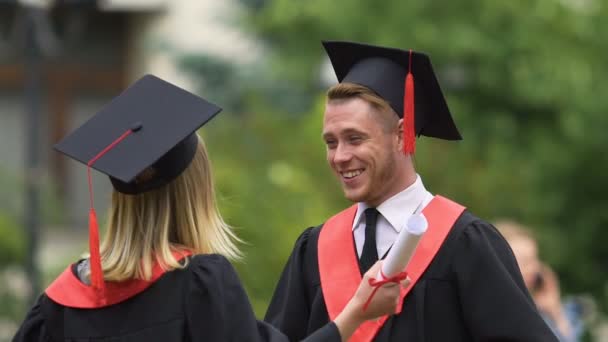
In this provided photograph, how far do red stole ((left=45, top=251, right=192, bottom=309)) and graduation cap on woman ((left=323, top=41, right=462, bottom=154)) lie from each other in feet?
2.79

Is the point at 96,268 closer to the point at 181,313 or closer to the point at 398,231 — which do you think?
the point at 181,313

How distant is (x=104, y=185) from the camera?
24938 millimetres

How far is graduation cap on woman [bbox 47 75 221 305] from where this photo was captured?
177 inches

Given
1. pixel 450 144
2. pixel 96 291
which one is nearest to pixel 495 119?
pixel 450 144

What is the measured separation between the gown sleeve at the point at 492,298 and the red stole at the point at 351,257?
0.34 ft

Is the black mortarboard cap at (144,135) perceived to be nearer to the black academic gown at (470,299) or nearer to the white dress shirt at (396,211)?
the white dress shirt at (396,211)

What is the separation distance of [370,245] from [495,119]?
733 cm

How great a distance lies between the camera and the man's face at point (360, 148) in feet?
15.6

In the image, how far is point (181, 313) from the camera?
4.45 m

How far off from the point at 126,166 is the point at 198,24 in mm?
20137

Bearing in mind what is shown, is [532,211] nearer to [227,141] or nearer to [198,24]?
[227,141]

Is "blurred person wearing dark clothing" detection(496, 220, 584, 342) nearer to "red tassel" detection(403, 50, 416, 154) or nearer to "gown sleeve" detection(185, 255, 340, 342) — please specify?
"red tassel" detection(403, 50, 416, 154)

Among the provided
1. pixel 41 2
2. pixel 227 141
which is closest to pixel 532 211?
pixel 227 141

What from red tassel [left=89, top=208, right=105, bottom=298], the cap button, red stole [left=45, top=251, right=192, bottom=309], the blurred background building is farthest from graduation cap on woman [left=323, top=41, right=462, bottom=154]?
the blurred background building
